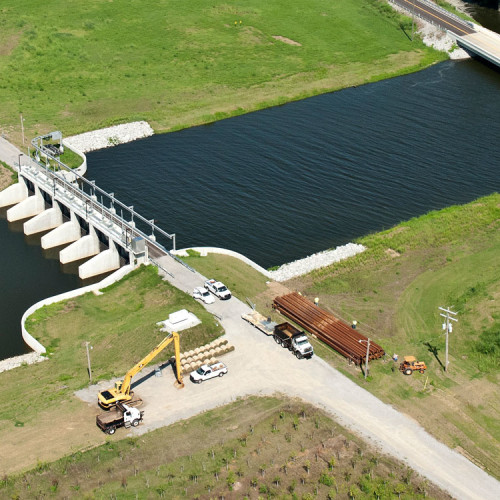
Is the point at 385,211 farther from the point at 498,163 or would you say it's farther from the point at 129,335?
the point at 129,335

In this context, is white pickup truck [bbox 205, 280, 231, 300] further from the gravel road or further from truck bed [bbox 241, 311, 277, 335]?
the gravel road

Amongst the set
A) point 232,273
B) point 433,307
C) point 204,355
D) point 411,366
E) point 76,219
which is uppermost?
point 411,366

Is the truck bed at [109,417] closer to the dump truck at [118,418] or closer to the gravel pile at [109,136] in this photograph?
the dump truck at [118,418]

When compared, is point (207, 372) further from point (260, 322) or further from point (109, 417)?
point (109, 417)

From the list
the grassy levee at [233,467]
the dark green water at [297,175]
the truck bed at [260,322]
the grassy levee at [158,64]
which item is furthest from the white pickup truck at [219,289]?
the grassy levee at [158,64]

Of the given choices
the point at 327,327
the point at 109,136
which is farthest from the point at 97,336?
the point at 109,136

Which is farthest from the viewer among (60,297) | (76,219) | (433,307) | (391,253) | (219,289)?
(76,219)

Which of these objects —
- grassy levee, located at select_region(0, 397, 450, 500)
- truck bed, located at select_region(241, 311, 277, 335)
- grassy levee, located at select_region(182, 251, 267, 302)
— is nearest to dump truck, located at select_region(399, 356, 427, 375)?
grassy levee, located at select_region(0, 397, 450, 500)
